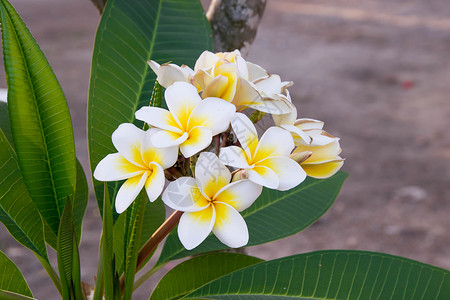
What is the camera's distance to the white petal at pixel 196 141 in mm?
444

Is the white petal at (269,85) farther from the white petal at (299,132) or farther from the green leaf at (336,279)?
the green leaf at (336,279)

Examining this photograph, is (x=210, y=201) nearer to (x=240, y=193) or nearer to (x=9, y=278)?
(x=240, y=193)

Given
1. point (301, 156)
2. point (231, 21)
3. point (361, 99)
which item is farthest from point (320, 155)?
point (361, 99)

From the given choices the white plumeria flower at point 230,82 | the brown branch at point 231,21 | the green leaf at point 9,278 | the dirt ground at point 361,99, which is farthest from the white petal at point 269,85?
the dirt ground at point 361,99

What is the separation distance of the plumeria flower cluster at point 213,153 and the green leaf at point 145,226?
16cm

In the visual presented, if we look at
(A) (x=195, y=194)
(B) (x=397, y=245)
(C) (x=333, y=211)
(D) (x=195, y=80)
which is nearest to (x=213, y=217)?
(A) (x=195, y=194)

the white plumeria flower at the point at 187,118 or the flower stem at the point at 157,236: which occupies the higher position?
the white plumeria flower at the point at 187,118

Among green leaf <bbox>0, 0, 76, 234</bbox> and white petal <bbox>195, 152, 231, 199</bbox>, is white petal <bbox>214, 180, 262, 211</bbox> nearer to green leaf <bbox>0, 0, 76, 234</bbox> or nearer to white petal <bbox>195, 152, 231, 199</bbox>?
white petal <bbox>195, 152, 231, 199</bbox>

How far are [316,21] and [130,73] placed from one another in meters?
4.88

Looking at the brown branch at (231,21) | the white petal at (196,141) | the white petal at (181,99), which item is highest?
the white petal at (181,99)

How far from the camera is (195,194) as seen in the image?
450 mm

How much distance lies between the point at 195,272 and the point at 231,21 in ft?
1.50

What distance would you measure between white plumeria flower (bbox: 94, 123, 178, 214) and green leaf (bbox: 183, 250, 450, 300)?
0.17 m

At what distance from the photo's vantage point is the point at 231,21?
0.93 metres
